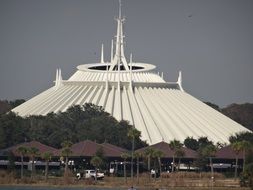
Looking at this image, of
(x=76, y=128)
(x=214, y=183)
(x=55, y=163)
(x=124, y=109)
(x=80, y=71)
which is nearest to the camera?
(x=214, y=183)

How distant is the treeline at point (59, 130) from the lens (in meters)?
136

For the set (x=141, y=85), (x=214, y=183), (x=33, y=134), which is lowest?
(x=214, y=183)

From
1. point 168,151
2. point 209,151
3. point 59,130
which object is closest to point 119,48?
point 59,130

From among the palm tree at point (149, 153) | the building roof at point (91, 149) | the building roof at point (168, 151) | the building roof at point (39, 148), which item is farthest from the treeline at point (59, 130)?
the palm tree at point (149, 153)

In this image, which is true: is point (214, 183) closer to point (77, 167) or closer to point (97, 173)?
point (97, 173)

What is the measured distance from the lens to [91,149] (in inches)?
4865

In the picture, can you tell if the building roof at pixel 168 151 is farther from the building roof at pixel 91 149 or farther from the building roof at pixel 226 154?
the building roof at pixel 91 149

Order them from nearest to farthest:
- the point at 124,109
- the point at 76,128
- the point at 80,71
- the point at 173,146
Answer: the point at 173,146
the point at 76,128
the point at 124,109
the point at 80,71

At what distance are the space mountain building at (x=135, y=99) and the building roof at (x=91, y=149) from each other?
55.0ft

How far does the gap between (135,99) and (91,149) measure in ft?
100

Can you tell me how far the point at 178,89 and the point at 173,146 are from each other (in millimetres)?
43991

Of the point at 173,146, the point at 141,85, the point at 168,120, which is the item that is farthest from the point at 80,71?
the point at 173,146

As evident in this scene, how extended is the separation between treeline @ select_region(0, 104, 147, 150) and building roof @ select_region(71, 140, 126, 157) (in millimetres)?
8931

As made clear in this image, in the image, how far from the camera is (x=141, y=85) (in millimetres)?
156625
